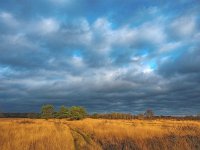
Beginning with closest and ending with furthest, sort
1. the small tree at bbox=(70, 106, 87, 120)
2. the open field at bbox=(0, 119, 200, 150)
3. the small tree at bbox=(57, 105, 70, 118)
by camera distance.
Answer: the open field at bbox=(0, 119, 200, 150), the small tree at bbox=(70, 106, 87, 120), the small tree at bbox=(57, 105, 70, 118)

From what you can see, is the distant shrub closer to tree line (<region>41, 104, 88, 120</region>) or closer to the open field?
tree line (<region>41, 104, 88, 120</region>)

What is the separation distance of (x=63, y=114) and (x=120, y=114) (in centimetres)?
2484

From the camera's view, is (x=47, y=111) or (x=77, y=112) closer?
(x=77, y=112)

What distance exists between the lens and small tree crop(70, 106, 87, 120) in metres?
92.4

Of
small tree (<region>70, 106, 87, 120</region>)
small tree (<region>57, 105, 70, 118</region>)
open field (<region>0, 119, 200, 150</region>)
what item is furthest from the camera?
small tree (<region>57, 105, 70, 118</region>)

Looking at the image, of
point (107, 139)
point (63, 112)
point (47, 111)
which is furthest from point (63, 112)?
point (107, 139)

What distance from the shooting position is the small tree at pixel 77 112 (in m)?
92.4

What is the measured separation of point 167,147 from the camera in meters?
11.9

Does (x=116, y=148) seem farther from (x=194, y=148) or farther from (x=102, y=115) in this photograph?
(x=102, y=115)

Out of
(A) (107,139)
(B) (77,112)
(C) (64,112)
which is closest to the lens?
(A) (107,139)

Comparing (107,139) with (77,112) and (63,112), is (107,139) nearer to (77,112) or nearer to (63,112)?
(77,112)

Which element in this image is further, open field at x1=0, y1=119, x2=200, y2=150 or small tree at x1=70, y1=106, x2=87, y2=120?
small tree at x1=70, y1=106, x2=87, y2=120

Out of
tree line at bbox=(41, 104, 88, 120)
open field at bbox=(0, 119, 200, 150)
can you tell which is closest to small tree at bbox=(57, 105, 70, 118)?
tree line at bbox=(41, 104, 88, 120)

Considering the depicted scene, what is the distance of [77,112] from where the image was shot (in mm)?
94375
